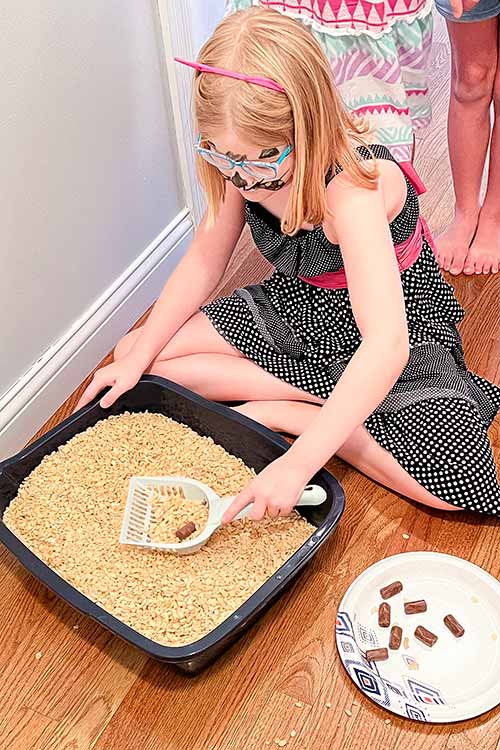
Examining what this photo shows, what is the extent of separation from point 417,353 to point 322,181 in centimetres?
37

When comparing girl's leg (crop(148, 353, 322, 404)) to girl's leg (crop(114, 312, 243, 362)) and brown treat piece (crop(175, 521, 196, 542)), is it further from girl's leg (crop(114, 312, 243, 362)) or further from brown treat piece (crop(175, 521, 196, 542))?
brown treat piece (crop(175, 521, 196, 542))

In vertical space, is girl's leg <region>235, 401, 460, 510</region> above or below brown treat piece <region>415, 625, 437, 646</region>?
above

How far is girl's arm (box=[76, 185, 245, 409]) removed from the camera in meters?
1.40

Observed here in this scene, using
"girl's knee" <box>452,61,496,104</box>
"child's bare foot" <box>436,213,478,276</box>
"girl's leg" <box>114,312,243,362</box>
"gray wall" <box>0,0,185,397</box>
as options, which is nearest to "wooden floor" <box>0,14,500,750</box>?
"girl's leg" <box>114,312,243,362</box>

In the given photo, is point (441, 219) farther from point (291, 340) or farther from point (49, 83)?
point (49, 83)

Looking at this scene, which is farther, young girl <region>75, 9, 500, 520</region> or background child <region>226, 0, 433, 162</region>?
background child <region>226, 0, 433, 162</region>

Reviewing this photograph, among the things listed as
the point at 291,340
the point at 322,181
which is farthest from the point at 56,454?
the point at 322,181

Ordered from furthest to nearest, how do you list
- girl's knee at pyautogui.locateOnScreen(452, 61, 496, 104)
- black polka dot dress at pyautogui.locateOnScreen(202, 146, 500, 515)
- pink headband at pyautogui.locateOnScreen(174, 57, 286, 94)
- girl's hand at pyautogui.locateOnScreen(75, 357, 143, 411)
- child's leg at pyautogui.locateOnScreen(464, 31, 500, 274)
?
child's leg at pyautogui.locateOnScreen(464, 31, 500, 274) < girl's knee at pyautogui.locateOnScreen(452, 61, 496, 104) < girl's hand at pyautogui.locateOnScreen(75, 357, 143, 411) < black polka dot dress at pyautogui.locateOnScreen(202, 146, 500, 515) < pink headband at pyautogui.locateOnScreen(174, 57, 286, 94)

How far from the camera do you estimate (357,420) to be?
3.92ft

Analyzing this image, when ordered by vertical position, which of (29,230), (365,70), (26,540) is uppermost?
(365,70)

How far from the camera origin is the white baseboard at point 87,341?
150 centimetres

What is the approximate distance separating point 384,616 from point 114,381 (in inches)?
22.2

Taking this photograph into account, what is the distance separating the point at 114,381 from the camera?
1406mm

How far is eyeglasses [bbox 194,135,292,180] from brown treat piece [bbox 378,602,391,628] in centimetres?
60
